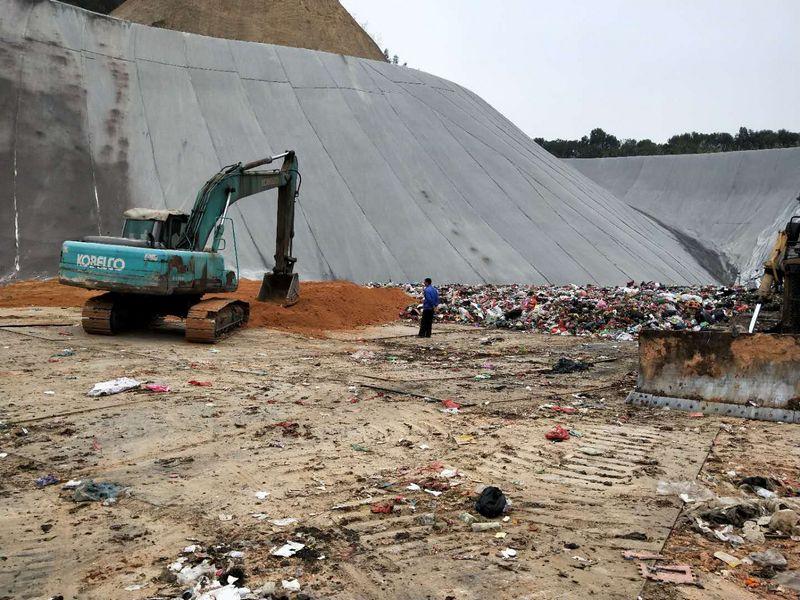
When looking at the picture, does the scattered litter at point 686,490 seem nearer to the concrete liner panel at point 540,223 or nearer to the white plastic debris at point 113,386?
the white plastic debris at point 113,386

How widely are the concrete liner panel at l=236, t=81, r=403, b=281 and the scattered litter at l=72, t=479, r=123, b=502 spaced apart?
15.8m

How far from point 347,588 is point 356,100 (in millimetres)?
25109

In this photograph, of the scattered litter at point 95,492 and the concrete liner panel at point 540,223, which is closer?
the scattered litter at point 95,492

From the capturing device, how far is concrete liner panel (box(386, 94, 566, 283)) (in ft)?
79.5

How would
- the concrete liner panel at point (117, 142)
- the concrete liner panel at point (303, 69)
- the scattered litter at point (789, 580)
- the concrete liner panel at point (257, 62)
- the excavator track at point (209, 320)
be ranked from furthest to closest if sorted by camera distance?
the concrete liner panel at point (303, 69) < the concrete liner panel at point (257, 62) < the concrete liner panel at point (117, 142) < the excavator track at point (209, 320) < the scattered litter at point (789, 580)

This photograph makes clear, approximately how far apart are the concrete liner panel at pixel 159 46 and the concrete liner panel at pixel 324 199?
2393mm

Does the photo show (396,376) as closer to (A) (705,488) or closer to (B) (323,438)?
(B) (323,438)

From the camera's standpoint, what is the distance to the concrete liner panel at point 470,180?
24.2 m

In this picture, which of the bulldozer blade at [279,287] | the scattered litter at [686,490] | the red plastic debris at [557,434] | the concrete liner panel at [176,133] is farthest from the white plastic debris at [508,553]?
the concrete liner panel at [176,133]

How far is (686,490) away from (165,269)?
7908 mm

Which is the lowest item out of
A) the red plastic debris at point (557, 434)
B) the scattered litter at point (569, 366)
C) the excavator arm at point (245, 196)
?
the scattered litter at point (569, 366)

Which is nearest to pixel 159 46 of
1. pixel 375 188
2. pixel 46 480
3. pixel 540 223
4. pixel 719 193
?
pixel 375 188

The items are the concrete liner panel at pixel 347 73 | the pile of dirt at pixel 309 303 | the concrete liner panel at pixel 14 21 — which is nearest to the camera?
the pile of dirt at pixel 309 303

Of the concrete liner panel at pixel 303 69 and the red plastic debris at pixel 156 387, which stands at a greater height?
the concrete liner panel at pixel 303 69
